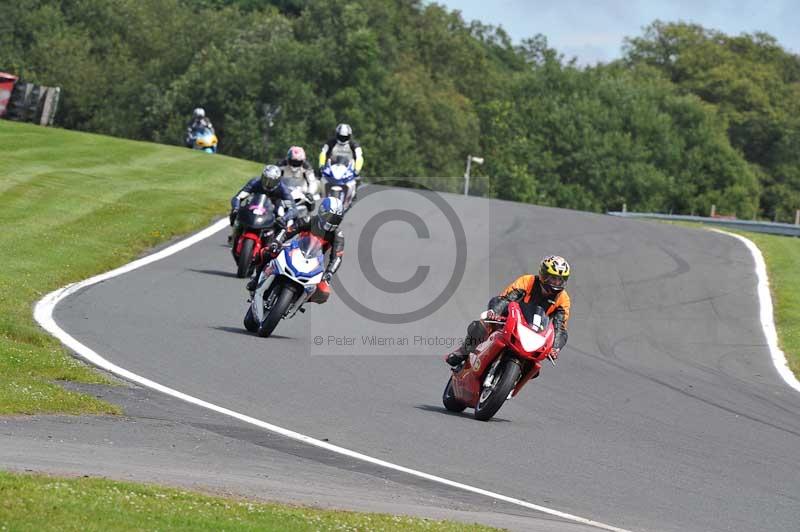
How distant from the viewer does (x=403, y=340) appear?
1816cm

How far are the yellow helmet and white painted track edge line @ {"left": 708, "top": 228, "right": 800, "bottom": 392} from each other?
18.3 feet

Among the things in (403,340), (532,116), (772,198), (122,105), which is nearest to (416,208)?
(403,340)

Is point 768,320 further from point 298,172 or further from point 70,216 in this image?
point 70,216

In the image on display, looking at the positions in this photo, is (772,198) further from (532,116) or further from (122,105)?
(122,105)

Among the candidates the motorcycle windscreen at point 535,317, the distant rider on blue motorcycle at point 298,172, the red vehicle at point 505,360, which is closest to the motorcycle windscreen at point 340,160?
the distant rider on blue motorcycle at point 298,172

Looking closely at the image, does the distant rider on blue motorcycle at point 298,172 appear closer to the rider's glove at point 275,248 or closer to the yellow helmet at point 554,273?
the rider's glove at point 275,248

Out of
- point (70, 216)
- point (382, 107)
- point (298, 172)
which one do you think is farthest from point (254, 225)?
point (382, 107)

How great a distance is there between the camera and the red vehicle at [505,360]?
1219 centimetres

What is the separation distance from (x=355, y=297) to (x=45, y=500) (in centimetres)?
1411

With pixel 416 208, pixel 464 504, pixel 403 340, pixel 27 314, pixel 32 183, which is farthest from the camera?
pixel 416 208

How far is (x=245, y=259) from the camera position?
20953mm

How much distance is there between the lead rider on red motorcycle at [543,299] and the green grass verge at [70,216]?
337 cm

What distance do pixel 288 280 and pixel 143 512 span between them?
845cm

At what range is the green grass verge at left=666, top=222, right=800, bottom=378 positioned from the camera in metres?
19.8
